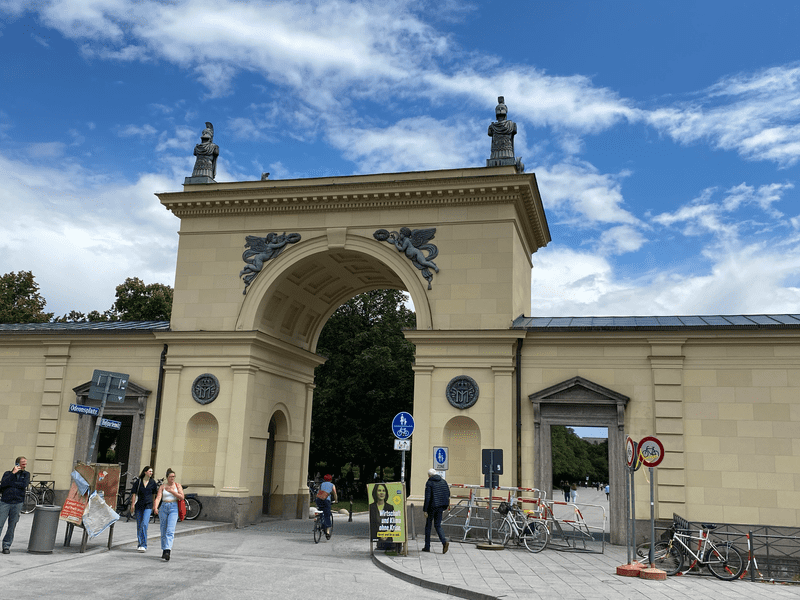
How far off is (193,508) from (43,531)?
789cm

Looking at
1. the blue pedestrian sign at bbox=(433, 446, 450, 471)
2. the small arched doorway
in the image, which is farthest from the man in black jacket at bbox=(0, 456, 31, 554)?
the small arched doorway

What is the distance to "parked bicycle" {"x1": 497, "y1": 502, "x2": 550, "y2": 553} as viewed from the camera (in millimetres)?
16297

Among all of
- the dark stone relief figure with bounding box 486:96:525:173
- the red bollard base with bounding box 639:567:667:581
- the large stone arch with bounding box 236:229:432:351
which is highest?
the dark stone relief figure with bounding box 486:96:525:173

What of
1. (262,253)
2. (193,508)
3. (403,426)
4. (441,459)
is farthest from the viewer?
(262,253)

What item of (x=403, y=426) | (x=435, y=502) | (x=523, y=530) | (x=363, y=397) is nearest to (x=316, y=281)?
(x=403, y=426)

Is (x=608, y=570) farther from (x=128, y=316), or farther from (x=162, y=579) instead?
(x=128, y=316)

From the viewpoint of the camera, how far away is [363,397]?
3944 cm

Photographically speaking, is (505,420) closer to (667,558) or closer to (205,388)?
(667,558)

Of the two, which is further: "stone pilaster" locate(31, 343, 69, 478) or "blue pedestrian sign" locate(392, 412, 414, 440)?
"stone pilaster" locate(31, 343, 69, 478)

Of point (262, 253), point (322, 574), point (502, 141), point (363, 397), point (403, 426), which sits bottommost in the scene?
point (322, 574)

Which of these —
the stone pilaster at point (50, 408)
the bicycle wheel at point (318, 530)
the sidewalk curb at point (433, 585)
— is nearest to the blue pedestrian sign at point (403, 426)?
the sidewalk curb at point (433, 585)

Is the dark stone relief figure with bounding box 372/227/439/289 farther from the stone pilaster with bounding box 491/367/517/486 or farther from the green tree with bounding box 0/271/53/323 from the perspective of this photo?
the green tree with bounding box 0/271/53/323

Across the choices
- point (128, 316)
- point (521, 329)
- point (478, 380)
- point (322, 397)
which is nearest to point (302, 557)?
point (478, 380)

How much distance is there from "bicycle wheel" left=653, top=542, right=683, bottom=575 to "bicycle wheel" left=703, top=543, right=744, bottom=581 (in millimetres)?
515
